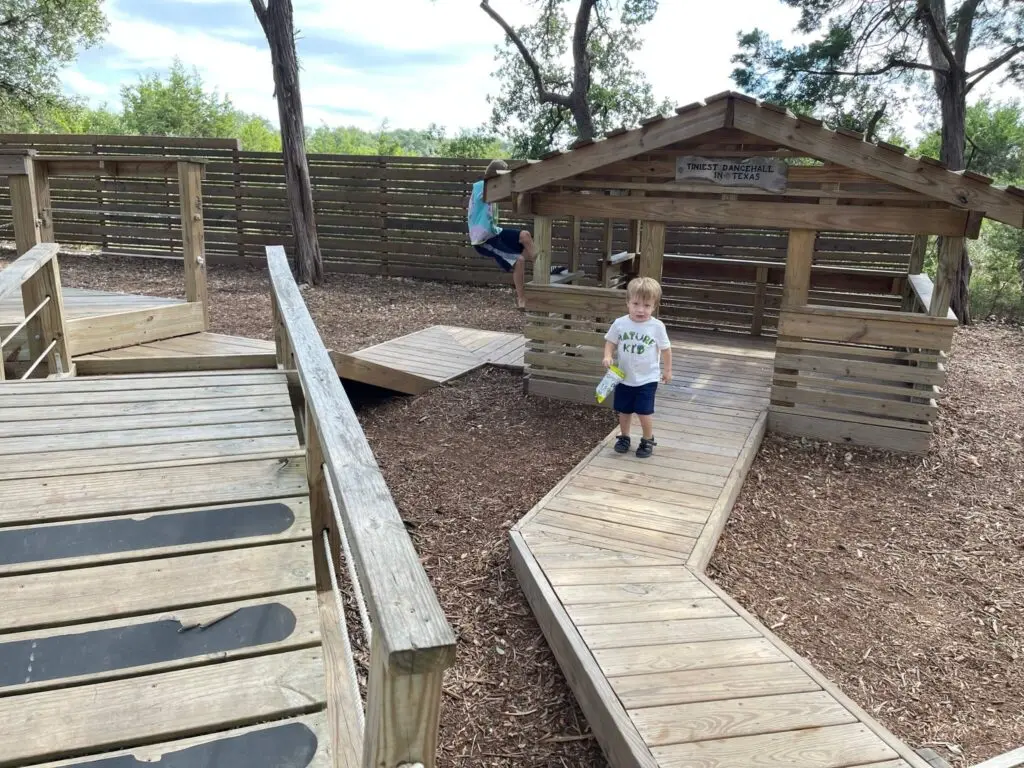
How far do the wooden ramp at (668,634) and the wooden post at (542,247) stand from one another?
2304 mm

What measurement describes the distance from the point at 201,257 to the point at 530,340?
10.4 feet

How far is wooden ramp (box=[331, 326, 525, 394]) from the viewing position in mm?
7258

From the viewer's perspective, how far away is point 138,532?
2596 millimetres

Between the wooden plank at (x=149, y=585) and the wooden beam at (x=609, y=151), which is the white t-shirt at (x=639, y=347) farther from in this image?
the wooden plank at (x=149, y=585)

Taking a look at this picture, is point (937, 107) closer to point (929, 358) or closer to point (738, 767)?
point (929, 358)

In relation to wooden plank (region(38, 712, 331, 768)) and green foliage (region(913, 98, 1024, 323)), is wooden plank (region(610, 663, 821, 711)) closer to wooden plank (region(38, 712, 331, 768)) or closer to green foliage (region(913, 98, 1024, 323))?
wooden plank (region(38, 712, 331, 768))

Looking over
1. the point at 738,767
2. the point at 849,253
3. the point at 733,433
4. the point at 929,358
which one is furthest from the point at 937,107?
the point at 738,767

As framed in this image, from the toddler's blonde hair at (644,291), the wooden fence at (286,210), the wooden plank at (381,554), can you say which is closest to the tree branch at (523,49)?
the wooden fence at (286,210)

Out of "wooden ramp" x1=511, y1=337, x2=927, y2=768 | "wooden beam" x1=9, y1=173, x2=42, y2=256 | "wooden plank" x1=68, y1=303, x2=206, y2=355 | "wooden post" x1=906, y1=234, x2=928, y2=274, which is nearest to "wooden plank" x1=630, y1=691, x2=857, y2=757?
"wooden ramp" x1=511, y1=337, x2=927, y2=768

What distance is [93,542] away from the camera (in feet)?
8.27

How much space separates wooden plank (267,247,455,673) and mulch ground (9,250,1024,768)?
193 cm

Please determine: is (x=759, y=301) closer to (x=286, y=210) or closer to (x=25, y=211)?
(x=25, y=211)

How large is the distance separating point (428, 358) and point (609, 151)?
10.5ft

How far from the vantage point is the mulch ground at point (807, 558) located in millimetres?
3363
